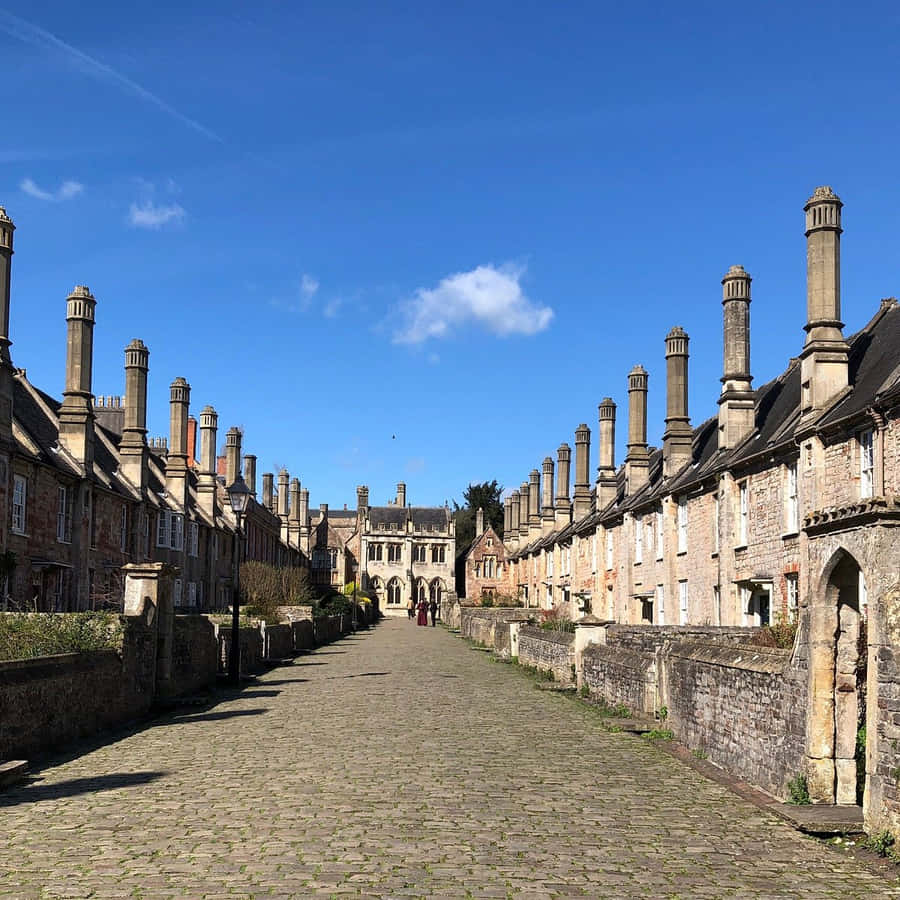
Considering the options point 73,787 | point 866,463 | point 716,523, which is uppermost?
point 866,463

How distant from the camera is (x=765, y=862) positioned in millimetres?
8023

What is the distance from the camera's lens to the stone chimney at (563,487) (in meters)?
61.3

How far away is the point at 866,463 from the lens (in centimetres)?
2167

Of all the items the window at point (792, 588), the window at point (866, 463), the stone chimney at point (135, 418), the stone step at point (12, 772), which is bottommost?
the stone step at point (12, 772)

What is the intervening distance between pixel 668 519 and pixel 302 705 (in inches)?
754

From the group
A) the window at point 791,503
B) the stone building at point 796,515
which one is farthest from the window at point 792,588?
the window at point 791,503

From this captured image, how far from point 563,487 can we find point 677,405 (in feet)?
87.2

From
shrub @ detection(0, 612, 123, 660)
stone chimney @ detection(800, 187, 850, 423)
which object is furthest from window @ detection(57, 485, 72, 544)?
stone chimney @ detection(800, 187, 850, 423)

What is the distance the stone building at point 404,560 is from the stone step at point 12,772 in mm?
93449

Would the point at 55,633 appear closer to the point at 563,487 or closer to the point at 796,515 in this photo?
the point at 796,515

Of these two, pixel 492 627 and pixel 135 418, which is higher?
pixel 135 418

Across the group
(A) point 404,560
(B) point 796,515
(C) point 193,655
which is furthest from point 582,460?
(A) point 404,560

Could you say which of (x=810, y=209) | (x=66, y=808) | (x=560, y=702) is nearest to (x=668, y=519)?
(x=810, y=209)

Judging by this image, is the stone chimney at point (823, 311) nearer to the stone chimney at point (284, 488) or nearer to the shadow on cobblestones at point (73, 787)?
the shadow on cobblestones at point (73, 787)
